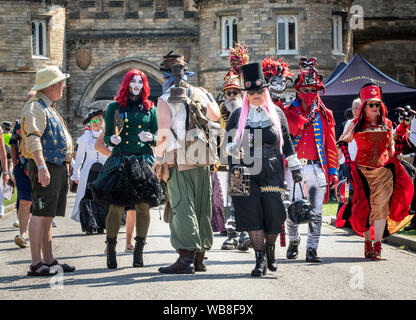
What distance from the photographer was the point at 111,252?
346 inches

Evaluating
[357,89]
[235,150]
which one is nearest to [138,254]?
[235,150]

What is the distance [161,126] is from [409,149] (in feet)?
20.5

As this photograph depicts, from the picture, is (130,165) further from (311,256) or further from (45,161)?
(311,256)

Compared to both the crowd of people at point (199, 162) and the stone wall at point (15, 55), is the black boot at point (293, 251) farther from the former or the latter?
the stone wall at point (15, 55)

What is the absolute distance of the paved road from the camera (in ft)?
23.4

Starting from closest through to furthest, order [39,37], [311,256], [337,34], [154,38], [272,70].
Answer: [311,256] < [272,70] < [337,34] < [39,37] < [154,38]

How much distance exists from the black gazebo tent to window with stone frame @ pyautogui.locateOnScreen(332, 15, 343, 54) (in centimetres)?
1329

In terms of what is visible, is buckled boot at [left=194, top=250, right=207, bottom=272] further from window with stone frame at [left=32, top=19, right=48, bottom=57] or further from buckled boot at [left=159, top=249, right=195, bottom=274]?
window with stone frame at [left=32, top=19, right=48, bottom=57]

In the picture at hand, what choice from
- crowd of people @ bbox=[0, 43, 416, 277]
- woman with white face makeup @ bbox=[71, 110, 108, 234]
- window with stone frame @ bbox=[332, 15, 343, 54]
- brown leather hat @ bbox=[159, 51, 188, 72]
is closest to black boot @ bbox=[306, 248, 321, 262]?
crowd of people @ bbox=[0, 43, 416, 277]

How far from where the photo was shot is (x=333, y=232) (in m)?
13.4

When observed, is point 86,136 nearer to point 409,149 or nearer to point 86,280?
point 409,149

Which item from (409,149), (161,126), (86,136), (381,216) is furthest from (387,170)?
(86,136)

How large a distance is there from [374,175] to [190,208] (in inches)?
105

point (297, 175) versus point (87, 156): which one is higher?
point (87, 156)
